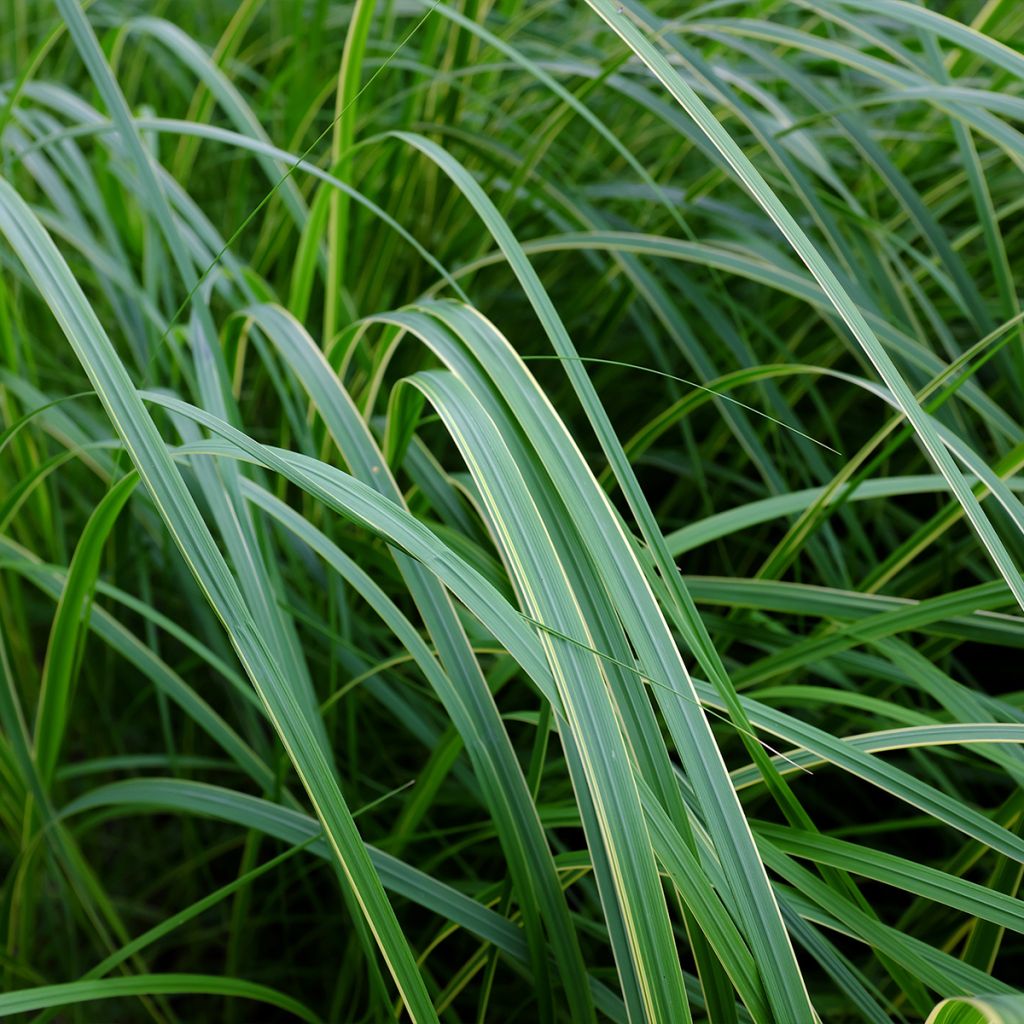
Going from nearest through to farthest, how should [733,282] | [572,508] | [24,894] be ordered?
1. [572,508]
2. [24,894]
3. [733,282]

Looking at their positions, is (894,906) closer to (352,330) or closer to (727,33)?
(352,330)

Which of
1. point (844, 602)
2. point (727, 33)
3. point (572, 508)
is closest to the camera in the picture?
point (572, 508)

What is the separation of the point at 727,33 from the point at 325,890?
87cm

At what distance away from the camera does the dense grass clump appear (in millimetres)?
427

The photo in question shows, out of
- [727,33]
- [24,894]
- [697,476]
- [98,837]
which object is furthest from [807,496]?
[98,837]

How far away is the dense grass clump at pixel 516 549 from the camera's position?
0.43 meters

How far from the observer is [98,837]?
95cm

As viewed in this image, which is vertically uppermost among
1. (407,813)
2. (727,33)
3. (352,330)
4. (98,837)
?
(727,33)

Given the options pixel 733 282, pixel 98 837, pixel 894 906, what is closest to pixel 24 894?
pixel 98 837

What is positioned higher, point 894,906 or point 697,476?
point 697,476

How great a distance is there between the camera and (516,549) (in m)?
0.44

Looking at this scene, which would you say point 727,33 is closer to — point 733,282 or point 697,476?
point 733,282

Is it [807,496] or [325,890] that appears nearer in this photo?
[807,496]

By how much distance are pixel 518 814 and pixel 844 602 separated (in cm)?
25
